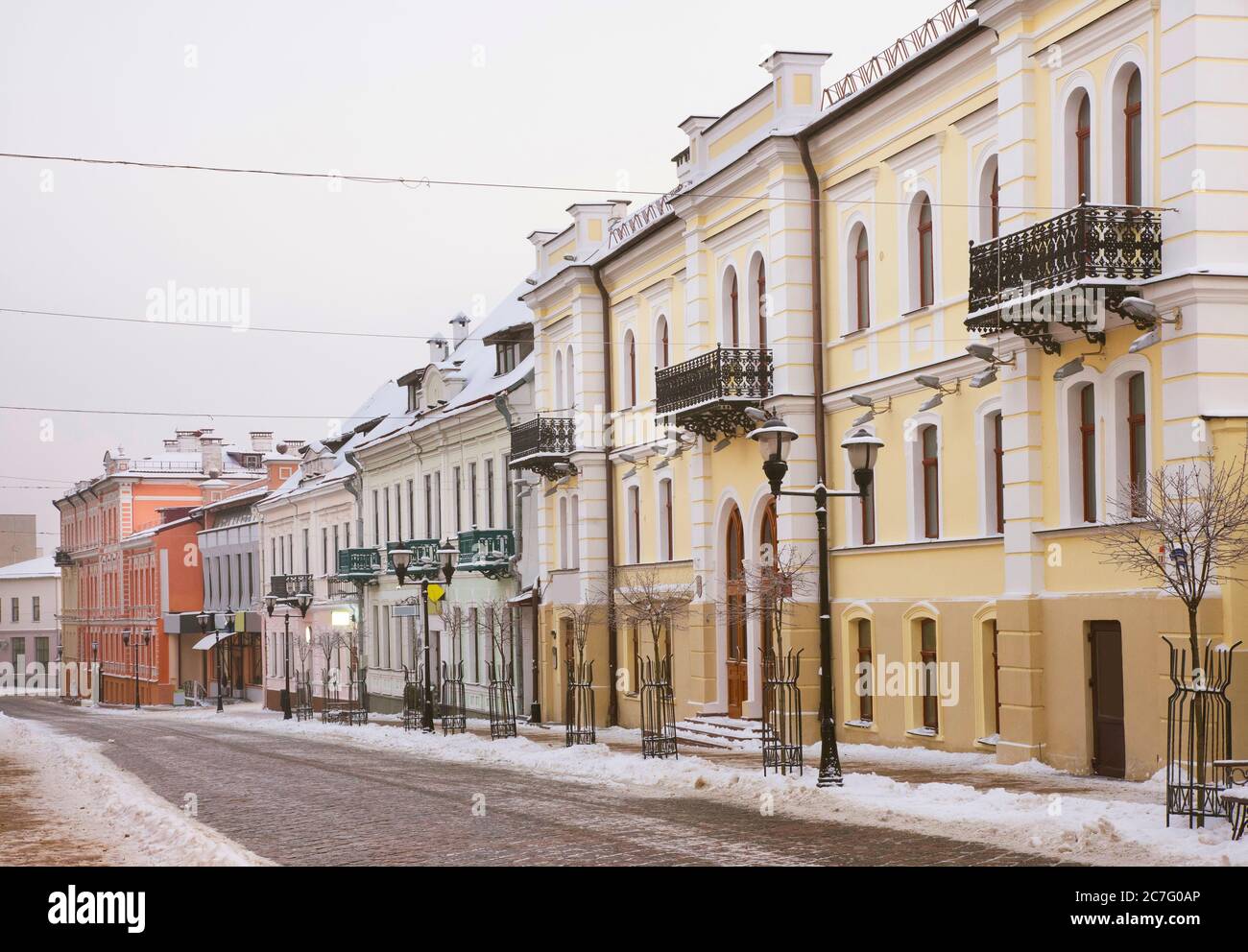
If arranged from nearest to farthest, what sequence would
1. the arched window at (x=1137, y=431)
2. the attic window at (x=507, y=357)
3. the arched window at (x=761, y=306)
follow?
the arched window at (x=1137, y=431) → the arched window at (x=761, y=306) → the attic window at (x=507, y=357)

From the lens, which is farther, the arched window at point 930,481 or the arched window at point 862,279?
the arched window at point 862,279

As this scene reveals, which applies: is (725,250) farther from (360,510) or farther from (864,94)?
(360,510)

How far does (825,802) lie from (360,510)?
40329mm

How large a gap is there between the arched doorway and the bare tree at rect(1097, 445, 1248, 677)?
38.2 ft

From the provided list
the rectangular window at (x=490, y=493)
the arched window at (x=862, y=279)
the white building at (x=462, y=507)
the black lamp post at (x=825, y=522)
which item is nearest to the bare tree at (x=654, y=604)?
the white building at (x=462, y=507)

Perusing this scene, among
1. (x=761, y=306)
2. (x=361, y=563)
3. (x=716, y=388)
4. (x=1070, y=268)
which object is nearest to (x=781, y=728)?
(x=1070, y=268)

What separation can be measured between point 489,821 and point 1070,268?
867cm

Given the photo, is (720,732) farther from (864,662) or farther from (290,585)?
(290,585)

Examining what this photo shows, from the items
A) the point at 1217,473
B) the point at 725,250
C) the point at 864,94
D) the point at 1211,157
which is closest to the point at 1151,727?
the point at 1217,473

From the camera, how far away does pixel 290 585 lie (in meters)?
61.3

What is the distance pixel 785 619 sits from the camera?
1073 inches

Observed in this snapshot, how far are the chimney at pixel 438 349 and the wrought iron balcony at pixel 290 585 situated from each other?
10.7 m

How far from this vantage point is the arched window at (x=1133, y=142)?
19047 millimetres

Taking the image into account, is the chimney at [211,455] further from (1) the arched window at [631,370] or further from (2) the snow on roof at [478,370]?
(1) the arched window at [631,370]
